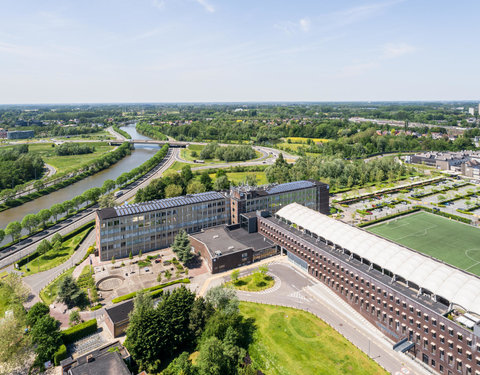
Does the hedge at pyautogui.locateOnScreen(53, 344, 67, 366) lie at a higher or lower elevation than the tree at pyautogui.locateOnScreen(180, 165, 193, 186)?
lower

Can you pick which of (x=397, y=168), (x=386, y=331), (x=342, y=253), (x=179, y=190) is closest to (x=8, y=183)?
(x=179, y=190)

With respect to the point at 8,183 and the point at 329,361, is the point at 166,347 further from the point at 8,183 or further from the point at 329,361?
the point at 8,183

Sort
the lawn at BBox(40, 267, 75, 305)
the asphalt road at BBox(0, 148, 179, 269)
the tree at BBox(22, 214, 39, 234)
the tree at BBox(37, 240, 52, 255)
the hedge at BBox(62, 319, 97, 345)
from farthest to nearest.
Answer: the tree at BBox(22, 214, 39, 234), the asphalt road at BBox(0, 148, 179, 269), the tree at BBox(37, 240, 52, 255), the lawn at BBox(40, 267, 75, 305), the hedge at BBox(62, 319, 97, 345)

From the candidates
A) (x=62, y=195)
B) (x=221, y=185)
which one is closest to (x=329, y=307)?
(x=221, y=185)

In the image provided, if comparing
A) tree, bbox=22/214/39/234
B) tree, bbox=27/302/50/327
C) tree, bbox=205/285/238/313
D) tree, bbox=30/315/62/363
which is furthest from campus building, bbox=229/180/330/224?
tree, bbox=22/214/39/234

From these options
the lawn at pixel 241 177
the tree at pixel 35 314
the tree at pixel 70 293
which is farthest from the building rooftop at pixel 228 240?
the lawn at pixel 241 177

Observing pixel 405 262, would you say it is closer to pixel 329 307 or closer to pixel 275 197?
pixel 329 307

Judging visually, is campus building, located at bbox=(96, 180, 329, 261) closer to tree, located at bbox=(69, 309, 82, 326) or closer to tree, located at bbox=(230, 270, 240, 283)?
tree, located at bbox=(230, 270, 240, 283)
